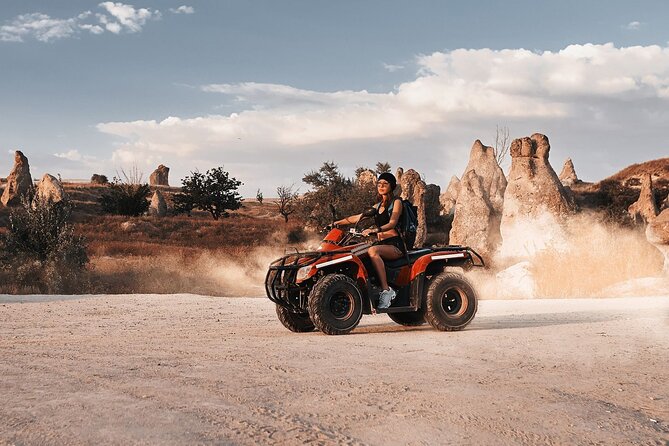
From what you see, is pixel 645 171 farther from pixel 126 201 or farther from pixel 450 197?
pixel 126 201

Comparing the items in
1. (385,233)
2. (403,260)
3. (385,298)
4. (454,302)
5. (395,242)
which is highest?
(385,233)

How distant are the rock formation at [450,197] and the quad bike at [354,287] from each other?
35.5m

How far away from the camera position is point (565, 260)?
2647 centimetres

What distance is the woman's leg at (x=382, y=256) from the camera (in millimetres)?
10219

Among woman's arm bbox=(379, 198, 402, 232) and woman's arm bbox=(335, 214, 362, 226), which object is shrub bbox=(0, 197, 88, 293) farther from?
woman's arm bbox=(379, 198, 402, 232)

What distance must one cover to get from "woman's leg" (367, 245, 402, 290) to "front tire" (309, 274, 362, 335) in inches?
18.0

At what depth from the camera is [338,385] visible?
609cm

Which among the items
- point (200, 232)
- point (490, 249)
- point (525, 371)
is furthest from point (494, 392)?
point (200, 232)

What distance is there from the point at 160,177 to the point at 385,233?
428 feet

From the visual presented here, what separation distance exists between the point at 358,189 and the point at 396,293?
1488 inches

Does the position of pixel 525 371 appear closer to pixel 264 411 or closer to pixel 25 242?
pixel 264 411

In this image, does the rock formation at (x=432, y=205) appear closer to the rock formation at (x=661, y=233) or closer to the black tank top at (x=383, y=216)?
the rock formation at (x=661, y=233)

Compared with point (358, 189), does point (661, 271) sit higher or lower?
lower

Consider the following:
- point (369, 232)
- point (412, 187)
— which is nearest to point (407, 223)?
point (369, 232)
